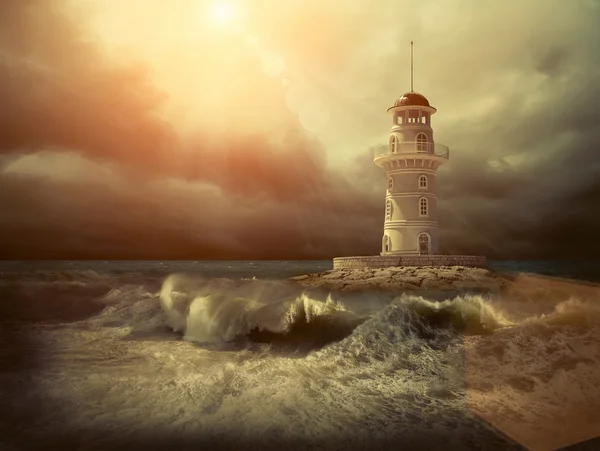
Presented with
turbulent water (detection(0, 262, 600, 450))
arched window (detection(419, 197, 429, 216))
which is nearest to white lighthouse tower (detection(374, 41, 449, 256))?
arched window (detection(419, 197, 429, 216))

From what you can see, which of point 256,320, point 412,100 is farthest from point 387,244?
point 256,320

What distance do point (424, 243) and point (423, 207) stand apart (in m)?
1.95

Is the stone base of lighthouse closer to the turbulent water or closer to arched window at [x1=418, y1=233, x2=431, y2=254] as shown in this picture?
arched window at [x1=418, y1=233, x2=431, y2=254]

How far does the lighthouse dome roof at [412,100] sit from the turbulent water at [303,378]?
14.8m

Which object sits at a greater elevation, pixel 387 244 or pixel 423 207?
pixel 423 207

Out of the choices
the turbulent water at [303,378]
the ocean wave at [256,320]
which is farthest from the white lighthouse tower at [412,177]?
the ocean wave at [256,320]

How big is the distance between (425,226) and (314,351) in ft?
55.9

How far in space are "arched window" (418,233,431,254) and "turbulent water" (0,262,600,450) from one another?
11.3m

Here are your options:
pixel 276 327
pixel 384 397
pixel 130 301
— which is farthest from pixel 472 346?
pixel 130 301

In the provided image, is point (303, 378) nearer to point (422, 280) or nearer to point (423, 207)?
point (422, 280)

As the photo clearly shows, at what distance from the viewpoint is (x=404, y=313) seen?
39.3 feet

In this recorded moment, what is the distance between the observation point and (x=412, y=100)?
26.0 meters

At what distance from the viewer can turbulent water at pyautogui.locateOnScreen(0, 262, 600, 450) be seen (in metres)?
6.04

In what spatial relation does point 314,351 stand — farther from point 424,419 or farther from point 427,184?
point 427,184
